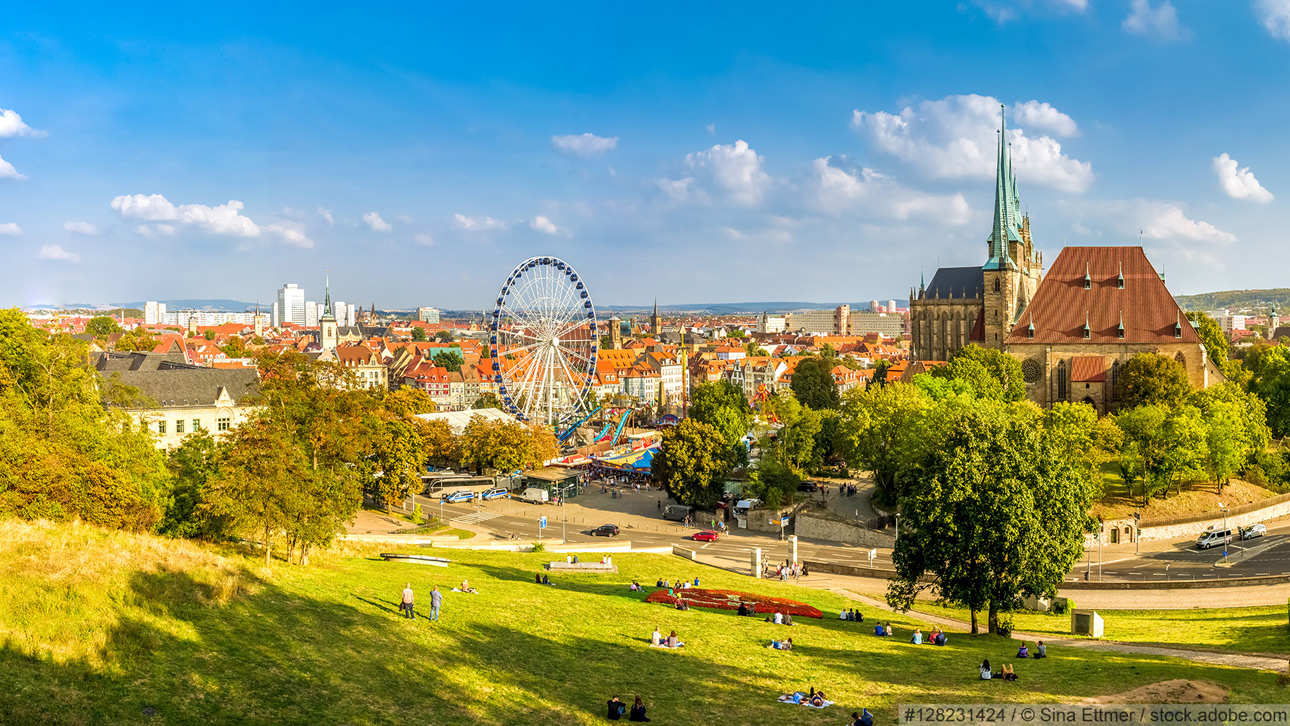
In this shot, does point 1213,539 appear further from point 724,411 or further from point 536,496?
point 536,496

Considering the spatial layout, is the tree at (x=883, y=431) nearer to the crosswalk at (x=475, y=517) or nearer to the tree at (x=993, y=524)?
the tree at (x=993, y=524)

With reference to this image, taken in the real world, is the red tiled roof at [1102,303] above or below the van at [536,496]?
above

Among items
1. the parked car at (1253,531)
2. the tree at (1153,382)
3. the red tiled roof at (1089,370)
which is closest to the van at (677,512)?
the parked car at (1253,531)

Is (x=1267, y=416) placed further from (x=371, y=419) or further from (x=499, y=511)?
(x=371, y=419)

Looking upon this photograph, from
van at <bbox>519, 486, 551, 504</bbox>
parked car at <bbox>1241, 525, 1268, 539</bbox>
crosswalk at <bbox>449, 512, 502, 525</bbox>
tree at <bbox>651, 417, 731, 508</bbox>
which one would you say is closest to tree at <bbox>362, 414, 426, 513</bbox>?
crosswalk at <bbox>449, 512, 502, 525</bbox>

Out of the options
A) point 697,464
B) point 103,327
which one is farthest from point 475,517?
point 103,327

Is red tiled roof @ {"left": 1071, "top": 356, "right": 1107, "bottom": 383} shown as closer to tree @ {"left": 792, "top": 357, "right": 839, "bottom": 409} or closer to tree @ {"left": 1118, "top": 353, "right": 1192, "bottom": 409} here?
tree @ {"left": 1118, "top": 353, "right": 1192, "bottom": 409}

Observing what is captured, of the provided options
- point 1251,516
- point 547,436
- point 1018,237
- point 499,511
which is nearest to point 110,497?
point 499,511
